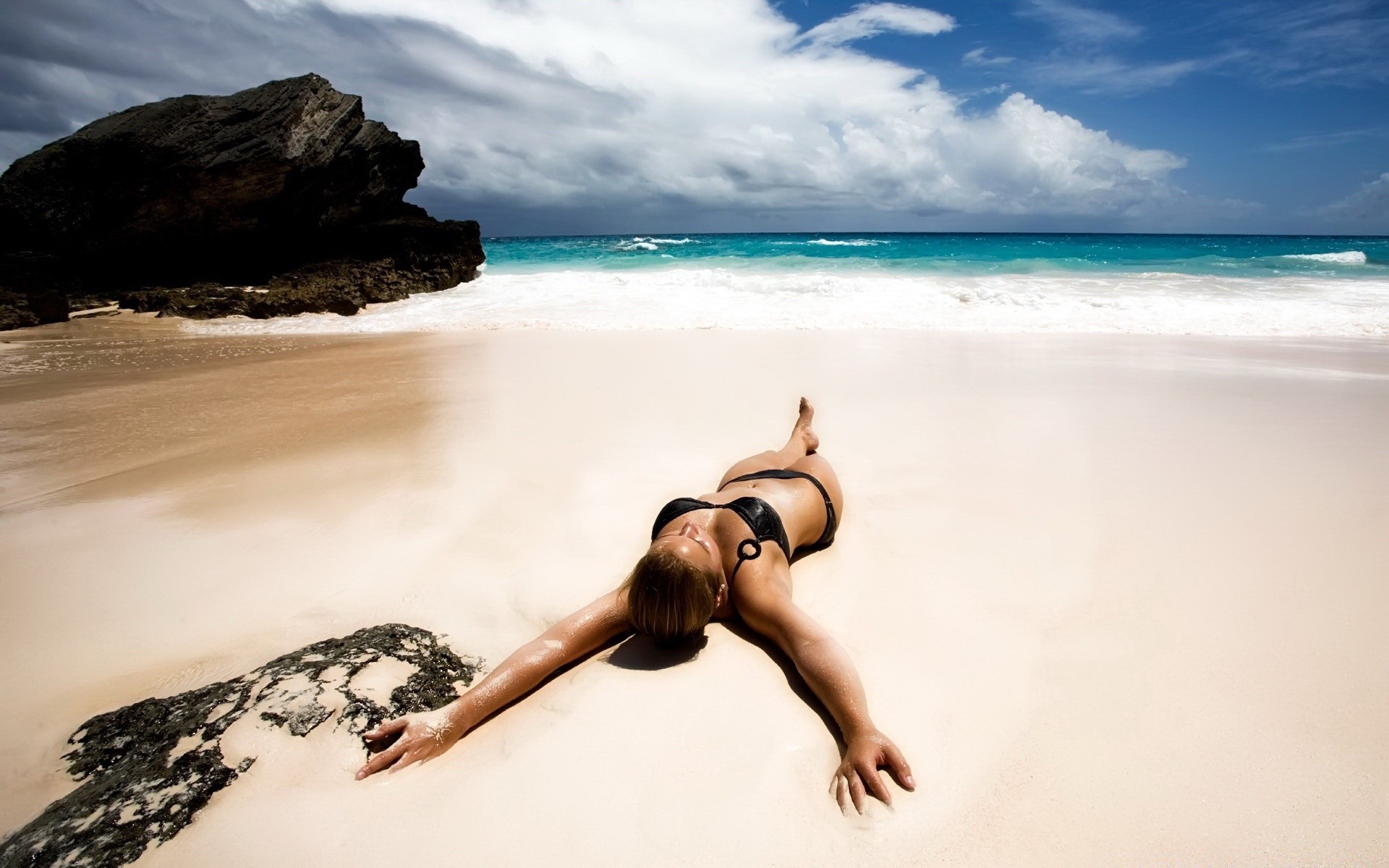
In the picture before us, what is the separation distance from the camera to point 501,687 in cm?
217

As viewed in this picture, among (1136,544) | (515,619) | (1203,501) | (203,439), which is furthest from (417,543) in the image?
(1203,501)

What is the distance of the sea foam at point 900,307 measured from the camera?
10078 mm

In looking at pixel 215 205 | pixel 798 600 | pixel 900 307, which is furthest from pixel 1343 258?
pixel 215 205

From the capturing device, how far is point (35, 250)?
46.5ft

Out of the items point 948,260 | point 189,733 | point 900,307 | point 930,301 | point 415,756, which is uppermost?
point 948,260

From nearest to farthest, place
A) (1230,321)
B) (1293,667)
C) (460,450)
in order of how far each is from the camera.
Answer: (1293,667) → (460,450) → (1230,321)

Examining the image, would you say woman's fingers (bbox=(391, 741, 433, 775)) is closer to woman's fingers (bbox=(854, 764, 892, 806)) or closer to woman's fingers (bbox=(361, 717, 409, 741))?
woman's fingers (bbox=(361, 717, 409, 741))

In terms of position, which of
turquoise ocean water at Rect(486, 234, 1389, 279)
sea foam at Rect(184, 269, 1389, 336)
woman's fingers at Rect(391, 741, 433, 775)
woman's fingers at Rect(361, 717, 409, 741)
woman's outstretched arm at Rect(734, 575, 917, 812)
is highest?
turquoise ocean water at Rect(486, 234, 1389, 279)

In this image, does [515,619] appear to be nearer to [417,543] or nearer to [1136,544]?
[417,543]

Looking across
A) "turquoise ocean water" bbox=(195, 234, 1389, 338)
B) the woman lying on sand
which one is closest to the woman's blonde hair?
the woman lying on sand

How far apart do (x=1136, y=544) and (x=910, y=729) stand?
179 centimetres

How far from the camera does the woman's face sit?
2.48 metres

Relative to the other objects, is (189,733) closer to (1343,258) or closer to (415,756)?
(415,756)

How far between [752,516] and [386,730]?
1.57 m
